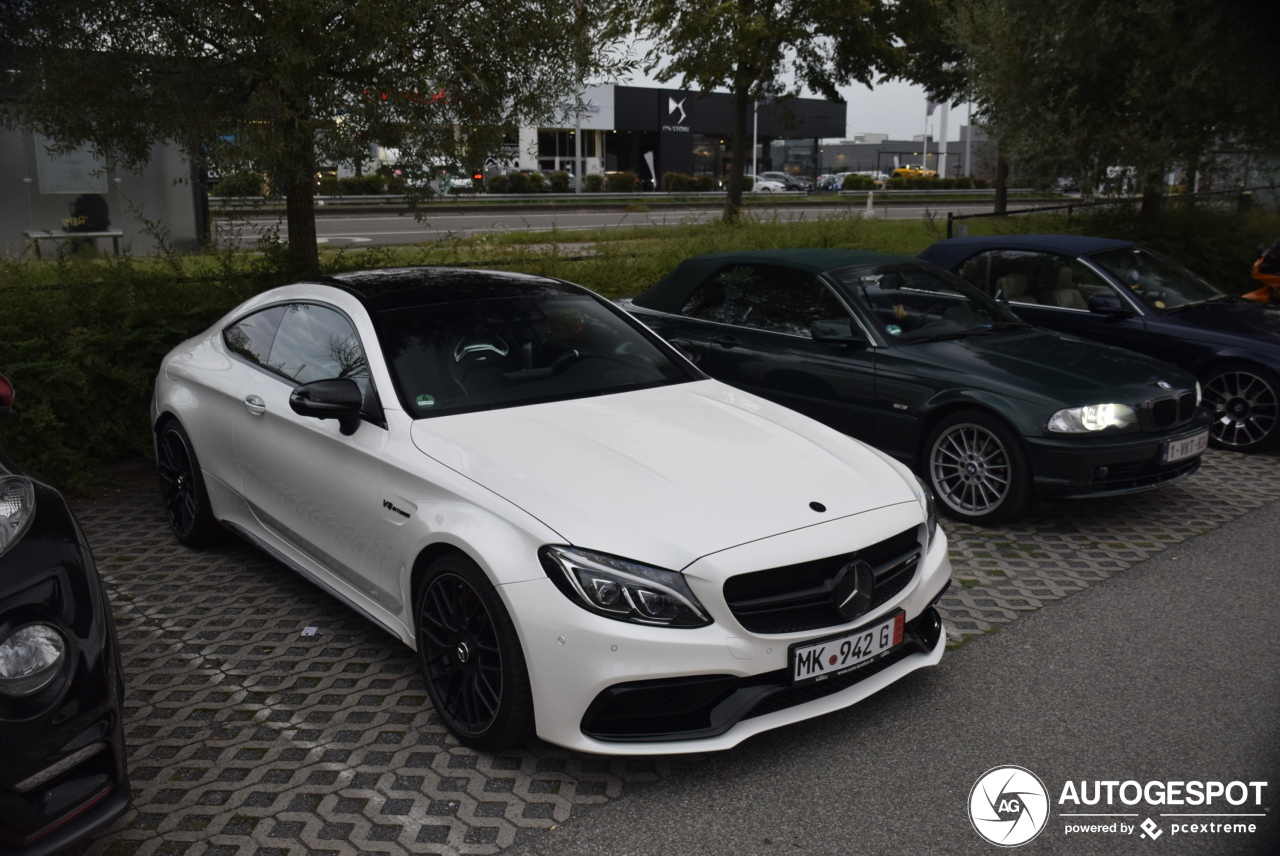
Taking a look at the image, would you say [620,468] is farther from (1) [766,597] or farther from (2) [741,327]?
(2) [741,327]

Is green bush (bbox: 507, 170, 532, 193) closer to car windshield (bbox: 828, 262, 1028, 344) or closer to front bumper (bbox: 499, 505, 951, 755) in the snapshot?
car windshield (bbox: 828, 262, 1028, 344)

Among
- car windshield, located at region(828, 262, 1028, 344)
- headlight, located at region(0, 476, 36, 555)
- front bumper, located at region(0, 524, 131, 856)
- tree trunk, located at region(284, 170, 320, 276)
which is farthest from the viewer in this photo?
tree trunk, located at region(284, 170, 320, 276)

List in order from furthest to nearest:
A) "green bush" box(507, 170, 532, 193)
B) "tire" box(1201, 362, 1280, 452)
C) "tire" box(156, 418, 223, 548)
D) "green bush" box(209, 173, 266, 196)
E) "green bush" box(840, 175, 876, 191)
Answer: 1. "green bush" box(840, 175, 876, 191)
2. "green bush" box(507, 170, 532, 193)
3. "tire" box(1201, 362, 1280, 452)
4. "green bush" box(209, 173, 266, 196)
5. "tire" box(156, 418, 223, 548)

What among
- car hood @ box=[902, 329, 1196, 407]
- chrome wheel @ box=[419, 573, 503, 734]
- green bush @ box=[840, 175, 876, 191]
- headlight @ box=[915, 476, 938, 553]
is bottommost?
chrome wheel @ box=[419, 573, 503, 734]

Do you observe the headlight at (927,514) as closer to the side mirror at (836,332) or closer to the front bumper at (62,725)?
the side mirror at (836,332)

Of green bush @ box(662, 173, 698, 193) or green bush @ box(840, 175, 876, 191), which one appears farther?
green bush @ box(840, 175, 876, 191)

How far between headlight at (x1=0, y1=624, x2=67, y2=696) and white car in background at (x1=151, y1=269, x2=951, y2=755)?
1.21m

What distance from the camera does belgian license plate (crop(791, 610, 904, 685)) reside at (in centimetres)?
336

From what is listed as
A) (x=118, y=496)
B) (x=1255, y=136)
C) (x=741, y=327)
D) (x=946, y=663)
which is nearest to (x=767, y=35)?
(x=1255, y=136)

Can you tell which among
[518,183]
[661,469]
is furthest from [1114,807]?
[518,183]

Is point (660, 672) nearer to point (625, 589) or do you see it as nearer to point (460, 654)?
point (625, 589)

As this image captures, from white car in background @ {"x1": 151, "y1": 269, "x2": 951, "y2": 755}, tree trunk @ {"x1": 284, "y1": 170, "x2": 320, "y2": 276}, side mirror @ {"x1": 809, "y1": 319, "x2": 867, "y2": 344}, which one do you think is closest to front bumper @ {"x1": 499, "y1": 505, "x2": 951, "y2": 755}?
white car in background @ {"x1": 151, "y1": 269, "x2": 951, "y2": 755}

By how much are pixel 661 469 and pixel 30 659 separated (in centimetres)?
200

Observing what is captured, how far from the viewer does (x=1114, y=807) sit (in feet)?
10.9
